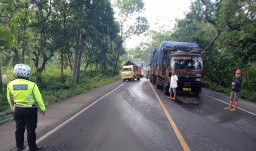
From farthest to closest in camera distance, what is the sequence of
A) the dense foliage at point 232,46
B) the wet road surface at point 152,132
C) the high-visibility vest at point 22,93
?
the dense foliage at point 232,46 → the wet road surface at point 152,132 → the high-visibility vest at point 22,93

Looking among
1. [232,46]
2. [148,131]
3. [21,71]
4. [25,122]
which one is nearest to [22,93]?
[21,71]

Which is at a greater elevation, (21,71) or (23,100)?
(21,71)

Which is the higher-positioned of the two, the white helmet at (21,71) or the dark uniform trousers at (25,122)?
the white helmet at (21,71)

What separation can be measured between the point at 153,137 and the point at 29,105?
3.23 meters

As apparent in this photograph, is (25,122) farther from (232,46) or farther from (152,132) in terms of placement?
(232,46)

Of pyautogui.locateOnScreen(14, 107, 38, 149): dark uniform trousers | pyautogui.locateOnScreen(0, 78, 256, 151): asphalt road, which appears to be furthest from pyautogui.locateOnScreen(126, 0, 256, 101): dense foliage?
pyautogui.locateOnScreen(14, 107, 38, 149): dark uniform trousers

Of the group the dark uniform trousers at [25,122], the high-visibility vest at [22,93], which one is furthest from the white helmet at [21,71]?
the dark uniform trousers at [25,122]

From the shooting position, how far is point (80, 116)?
10.0 m

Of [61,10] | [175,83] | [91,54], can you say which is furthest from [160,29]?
[175,83]

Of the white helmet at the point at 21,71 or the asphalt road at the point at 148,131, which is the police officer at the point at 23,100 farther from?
the asphalt road at the point at 148,131

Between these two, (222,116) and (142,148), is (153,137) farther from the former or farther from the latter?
(222,116)

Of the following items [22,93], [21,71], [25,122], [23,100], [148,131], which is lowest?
[148,131]

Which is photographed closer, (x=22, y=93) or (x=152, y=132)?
(x=22, y=93)

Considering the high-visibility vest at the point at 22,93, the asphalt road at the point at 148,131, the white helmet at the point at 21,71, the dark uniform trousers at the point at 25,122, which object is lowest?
the asphalt road at the point at 148,131
